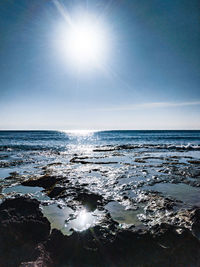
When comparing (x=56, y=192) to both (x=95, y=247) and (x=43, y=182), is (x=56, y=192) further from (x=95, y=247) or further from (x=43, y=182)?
(x=95, y=247)

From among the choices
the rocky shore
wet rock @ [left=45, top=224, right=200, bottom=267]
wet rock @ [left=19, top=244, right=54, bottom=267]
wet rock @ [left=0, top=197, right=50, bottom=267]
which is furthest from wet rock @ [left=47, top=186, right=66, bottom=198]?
wet rock @ [left=19, top=244, right=54, bottom=267]

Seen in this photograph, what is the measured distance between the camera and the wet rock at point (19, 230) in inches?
163

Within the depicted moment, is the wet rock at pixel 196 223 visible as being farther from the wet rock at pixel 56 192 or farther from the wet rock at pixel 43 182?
the wet rock at pixel 43 182

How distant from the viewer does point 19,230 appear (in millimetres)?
4754

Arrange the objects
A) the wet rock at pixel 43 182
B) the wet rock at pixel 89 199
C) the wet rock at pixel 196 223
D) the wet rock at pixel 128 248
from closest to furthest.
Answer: the wet rock at pixel 128 248 → the wet rock at pixel 196 223 → the wet rock at pixel 89 199 → the wet rock at pixel 43 182

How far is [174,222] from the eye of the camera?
19.5 feet

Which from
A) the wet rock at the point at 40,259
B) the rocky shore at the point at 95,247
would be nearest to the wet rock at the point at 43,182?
the rocky shore at the point at 95,247

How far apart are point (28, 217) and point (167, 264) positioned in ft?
13.5

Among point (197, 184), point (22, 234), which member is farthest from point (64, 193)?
point (197, 184)

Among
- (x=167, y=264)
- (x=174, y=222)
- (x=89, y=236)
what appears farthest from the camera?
(x=174, y=222)

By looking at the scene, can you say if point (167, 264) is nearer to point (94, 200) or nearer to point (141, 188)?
point (94, 200)

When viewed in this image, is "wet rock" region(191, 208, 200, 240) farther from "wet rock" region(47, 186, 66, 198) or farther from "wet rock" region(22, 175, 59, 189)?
"wet rock" region(22, 175, 59, 189)

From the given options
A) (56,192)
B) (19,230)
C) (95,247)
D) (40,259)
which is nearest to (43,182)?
(56,192)

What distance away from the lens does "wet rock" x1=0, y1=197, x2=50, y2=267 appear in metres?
4.14
